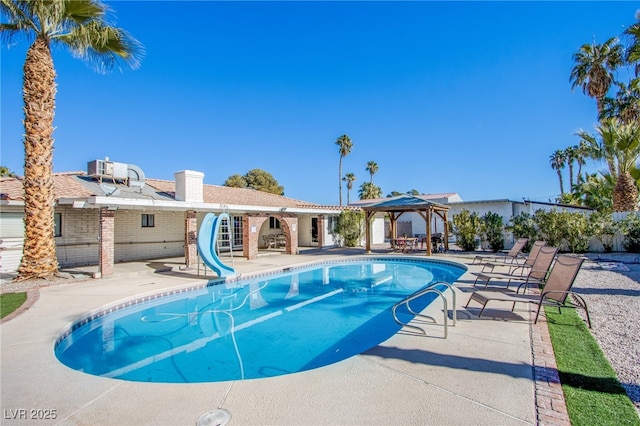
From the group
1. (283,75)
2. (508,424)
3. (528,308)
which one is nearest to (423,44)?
(283,75)

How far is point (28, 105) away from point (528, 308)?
15796 mm

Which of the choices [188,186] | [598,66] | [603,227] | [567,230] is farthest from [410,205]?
[598,66]

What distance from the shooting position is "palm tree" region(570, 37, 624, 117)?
71.5ft

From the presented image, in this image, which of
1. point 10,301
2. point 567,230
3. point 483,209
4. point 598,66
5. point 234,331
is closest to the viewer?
point 234,331

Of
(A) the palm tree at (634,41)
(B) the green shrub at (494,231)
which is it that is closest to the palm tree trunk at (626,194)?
(B) the green shrub at (494,231)

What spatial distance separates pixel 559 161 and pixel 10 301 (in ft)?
221

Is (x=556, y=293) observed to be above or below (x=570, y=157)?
below

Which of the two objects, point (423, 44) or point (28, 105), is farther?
point (423, 44)

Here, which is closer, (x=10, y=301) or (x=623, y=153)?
(x=10, y=301)

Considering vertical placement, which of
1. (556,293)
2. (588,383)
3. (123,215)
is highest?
(123,215)

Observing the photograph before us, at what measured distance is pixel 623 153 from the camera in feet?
61.4

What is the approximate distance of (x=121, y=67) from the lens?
13156 millimetres

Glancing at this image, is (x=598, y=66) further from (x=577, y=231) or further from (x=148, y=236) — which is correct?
(x=148, y=236)

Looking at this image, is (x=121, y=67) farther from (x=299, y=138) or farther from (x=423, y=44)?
(x=299, y=138)
